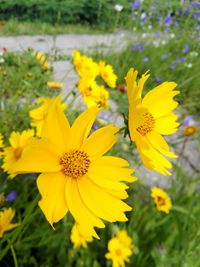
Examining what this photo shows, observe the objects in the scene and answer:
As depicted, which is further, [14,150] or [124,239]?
[124,239]

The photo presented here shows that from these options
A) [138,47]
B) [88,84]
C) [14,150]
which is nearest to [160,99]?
[14,150]

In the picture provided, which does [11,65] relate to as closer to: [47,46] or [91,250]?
[47,46]

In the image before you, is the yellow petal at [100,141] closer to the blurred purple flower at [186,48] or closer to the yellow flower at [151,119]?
the yellow flower at [151,119]

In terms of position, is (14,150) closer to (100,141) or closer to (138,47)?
(100,141)

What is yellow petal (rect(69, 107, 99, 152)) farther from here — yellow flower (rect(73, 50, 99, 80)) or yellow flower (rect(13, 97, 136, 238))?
yellow flower (rect(73, 50, 99, 80))

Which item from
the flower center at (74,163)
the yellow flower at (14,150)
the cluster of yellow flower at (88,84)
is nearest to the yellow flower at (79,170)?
the flower center at (74,163)

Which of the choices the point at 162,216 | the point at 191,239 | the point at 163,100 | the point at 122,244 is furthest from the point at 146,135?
the point at 162,216
